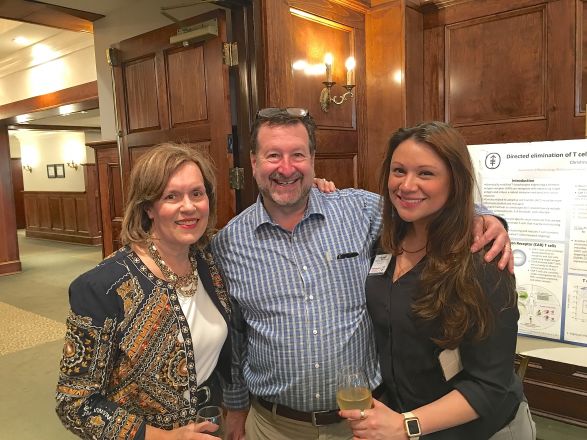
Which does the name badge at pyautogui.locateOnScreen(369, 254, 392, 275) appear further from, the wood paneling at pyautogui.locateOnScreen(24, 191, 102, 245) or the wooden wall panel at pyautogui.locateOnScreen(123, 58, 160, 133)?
the wood paneling at pyautogui.locateOnScreen(24, 191, 102, 245)

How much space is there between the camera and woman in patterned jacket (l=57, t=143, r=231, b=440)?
50.1 inches

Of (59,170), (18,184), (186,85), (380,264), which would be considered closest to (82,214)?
(59,170)

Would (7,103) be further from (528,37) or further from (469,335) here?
(469,335)

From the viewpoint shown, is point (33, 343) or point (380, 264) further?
point (33, 343)

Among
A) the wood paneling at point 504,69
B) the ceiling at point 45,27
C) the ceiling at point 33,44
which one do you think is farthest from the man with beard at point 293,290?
the ceiling at point 33,44

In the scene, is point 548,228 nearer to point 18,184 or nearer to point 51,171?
point 51,171

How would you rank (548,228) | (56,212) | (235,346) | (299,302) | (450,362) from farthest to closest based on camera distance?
(56,212)
(548,228)
(235,346)
(299,302)
(450,362)

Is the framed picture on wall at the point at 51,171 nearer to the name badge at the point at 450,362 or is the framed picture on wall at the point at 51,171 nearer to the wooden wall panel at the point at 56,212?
the wooden wall panel at the point at 56,212

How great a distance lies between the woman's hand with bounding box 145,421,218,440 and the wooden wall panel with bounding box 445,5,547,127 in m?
2.45

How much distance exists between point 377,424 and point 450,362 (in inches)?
10.3

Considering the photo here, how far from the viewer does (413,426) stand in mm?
1260

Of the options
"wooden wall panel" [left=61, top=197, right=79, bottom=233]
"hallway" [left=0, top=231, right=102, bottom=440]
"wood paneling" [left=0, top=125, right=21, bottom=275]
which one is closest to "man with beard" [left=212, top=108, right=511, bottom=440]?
"hallway" [left=0, top=231, right=102, bottom=440]

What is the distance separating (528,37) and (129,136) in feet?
8.53

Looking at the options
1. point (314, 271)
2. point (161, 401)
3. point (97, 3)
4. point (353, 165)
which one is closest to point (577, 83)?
point (353, 165)
